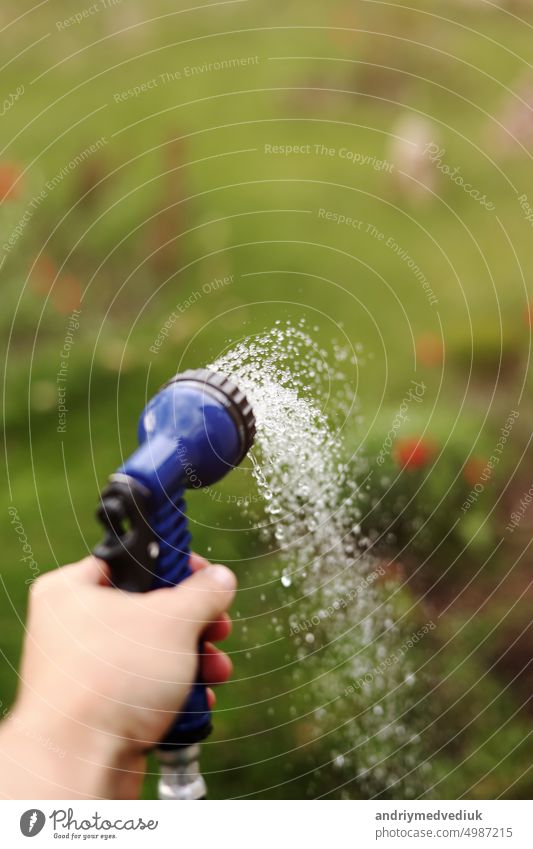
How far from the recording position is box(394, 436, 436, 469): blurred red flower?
79cm

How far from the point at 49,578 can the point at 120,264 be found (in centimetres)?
56

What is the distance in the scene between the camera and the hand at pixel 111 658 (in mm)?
533

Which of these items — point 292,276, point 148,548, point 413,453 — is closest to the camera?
point 148,548

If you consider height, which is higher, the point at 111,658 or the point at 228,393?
the point at 228,393

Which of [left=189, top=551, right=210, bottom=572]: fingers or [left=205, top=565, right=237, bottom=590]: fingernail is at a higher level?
[left=205, top=565, right=237, bottom=590]: fingernail

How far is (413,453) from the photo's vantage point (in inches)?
31.1

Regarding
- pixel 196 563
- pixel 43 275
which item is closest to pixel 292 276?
pixel 43 275

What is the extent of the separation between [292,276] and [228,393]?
485 millimetres

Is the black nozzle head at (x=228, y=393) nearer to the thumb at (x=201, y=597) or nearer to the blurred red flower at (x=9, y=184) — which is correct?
the thumb at (x=201, y=597)

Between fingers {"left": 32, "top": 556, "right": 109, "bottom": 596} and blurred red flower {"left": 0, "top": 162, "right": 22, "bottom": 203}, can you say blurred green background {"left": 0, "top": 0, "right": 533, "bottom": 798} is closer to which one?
blurred red flower {"left": 0, "top": 162, "right": 22, "bottom": 203}

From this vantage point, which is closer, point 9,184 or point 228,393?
point 228,393

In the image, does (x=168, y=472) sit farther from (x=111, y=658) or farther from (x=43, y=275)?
(x=43, y=275)

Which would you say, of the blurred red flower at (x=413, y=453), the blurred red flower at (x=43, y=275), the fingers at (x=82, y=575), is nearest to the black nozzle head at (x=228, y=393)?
the fingers at (x=82, y=575)

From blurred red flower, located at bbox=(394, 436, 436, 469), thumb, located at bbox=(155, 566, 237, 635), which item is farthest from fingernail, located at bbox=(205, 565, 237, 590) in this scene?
blurred red flower, located at bbox=(394, 436, 436, 469)
